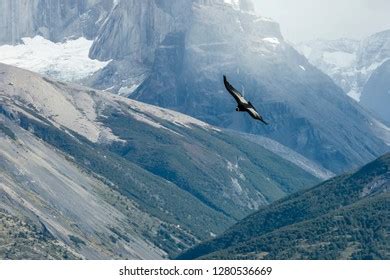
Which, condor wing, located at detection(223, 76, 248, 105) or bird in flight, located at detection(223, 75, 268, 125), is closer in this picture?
condor wing, located at detection(223, 76, 248, 105)

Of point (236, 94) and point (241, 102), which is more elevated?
point (236, 94)

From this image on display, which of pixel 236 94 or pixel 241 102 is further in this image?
pixel 241 102

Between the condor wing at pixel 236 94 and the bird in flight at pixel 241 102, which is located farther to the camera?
the bird in flight at pixel 241 102
